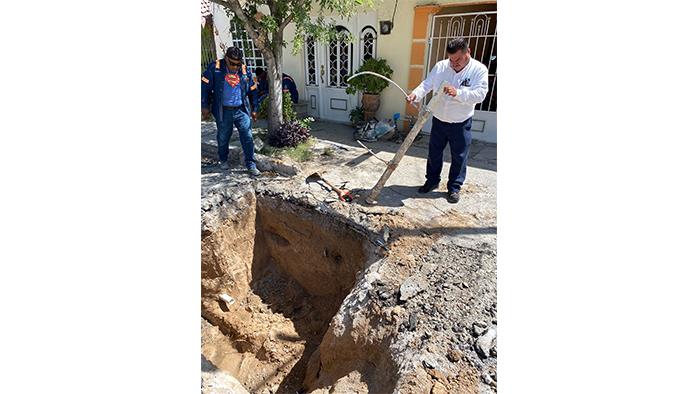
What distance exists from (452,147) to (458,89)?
29.5 inches

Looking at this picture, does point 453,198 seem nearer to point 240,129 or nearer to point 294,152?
point 294,152

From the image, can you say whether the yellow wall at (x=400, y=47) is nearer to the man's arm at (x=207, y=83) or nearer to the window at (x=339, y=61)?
the window at (x=339, y=61)

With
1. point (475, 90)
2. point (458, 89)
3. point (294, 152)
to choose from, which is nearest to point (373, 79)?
point (294, 152)

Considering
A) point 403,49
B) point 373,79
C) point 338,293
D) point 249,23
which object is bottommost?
point 338,293

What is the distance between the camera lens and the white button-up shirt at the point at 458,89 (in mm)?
3602

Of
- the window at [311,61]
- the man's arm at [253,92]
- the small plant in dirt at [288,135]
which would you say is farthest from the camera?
the window at [311,61]

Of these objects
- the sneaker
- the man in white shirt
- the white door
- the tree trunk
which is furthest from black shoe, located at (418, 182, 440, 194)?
the white door

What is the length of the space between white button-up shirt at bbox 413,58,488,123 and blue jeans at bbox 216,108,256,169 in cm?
239

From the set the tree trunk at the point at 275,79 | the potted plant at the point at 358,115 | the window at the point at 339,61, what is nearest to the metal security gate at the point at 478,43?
the potted plant at the point at 358,115

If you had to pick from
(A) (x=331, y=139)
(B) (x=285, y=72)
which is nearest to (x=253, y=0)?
(A) (x=331, y=139)

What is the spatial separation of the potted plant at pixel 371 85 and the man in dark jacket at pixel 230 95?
2581mm

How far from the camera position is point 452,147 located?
4176mm

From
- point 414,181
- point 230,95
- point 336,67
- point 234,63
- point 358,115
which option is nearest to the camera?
point 234,63

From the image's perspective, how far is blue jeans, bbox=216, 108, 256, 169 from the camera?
4.82 meters
